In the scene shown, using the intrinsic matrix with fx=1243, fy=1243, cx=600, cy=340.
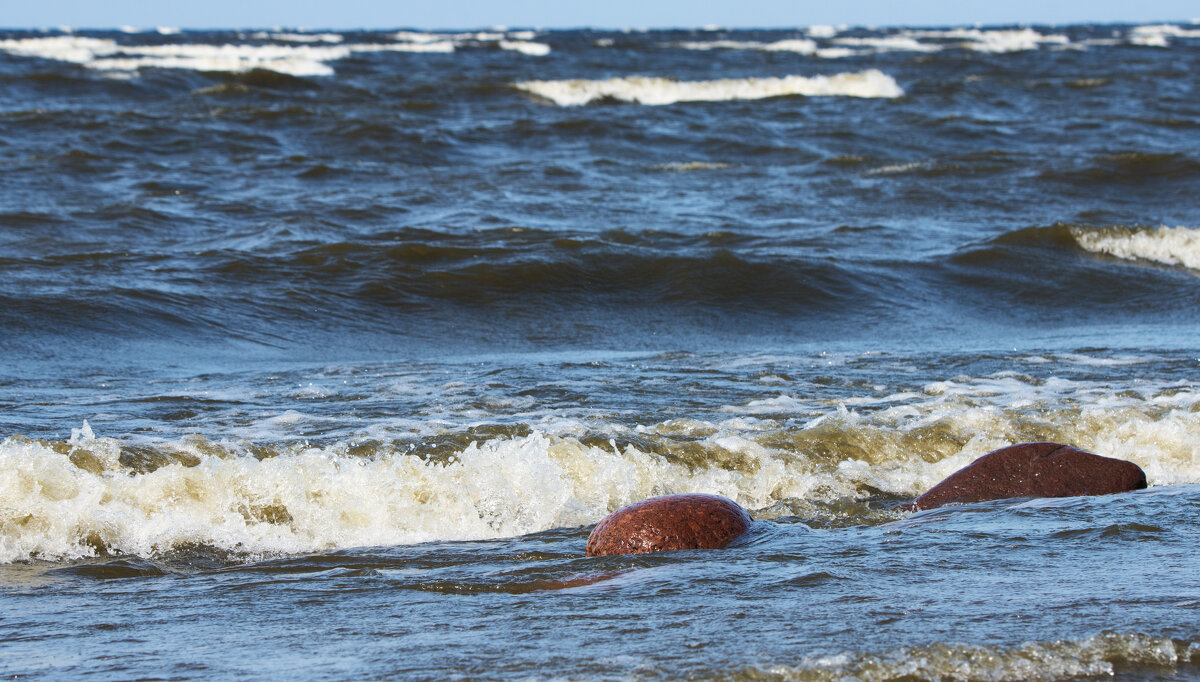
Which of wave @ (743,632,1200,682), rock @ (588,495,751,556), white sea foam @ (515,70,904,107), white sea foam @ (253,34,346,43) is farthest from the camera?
white sea foam @ (253,34,346,43)

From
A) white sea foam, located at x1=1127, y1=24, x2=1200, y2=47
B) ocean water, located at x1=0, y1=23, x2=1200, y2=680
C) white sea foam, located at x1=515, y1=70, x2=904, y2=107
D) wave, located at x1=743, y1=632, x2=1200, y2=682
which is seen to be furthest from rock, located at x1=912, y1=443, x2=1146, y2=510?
white sea foam, located at x1=1127, y1=24, x2=1200, y2=47

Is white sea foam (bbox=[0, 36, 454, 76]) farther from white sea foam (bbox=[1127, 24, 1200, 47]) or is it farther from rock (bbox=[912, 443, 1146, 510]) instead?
white sea foam (bbox=[1127, 24, 1200, 47])

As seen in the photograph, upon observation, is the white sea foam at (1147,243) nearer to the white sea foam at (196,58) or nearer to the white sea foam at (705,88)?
→ the white sea foam at (705,88)

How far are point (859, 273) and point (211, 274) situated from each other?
5321mm

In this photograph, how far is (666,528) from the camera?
424 cm

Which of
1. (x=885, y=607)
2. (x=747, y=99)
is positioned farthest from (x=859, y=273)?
(x=747, y=99)

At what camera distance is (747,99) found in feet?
86.2

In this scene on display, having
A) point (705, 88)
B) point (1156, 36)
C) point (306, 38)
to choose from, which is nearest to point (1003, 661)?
point (705, 88)

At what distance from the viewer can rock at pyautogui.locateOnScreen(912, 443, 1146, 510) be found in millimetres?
4965

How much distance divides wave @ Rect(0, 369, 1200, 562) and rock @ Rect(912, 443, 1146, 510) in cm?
32

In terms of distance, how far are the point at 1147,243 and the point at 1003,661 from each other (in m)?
9.91

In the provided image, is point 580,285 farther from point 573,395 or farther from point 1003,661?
point 1003,661

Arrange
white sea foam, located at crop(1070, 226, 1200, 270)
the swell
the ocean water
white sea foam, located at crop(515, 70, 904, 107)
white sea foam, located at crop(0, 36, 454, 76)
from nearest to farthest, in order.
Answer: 1. the ocean water
2. the swell
3. white sea foam, located at crop(1070, 226, 1200, 270)
4. white sea foam, located at crop(515, 70, 904, 107)
5. white sea foam, located at crop(0, 36, 454, 76)

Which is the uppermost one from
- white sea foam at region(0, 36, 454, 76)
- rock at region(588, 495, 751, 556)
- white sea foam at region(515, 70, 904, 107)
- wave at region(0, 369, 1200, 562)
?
white sea foam at region(0, 36, 454, 76)
